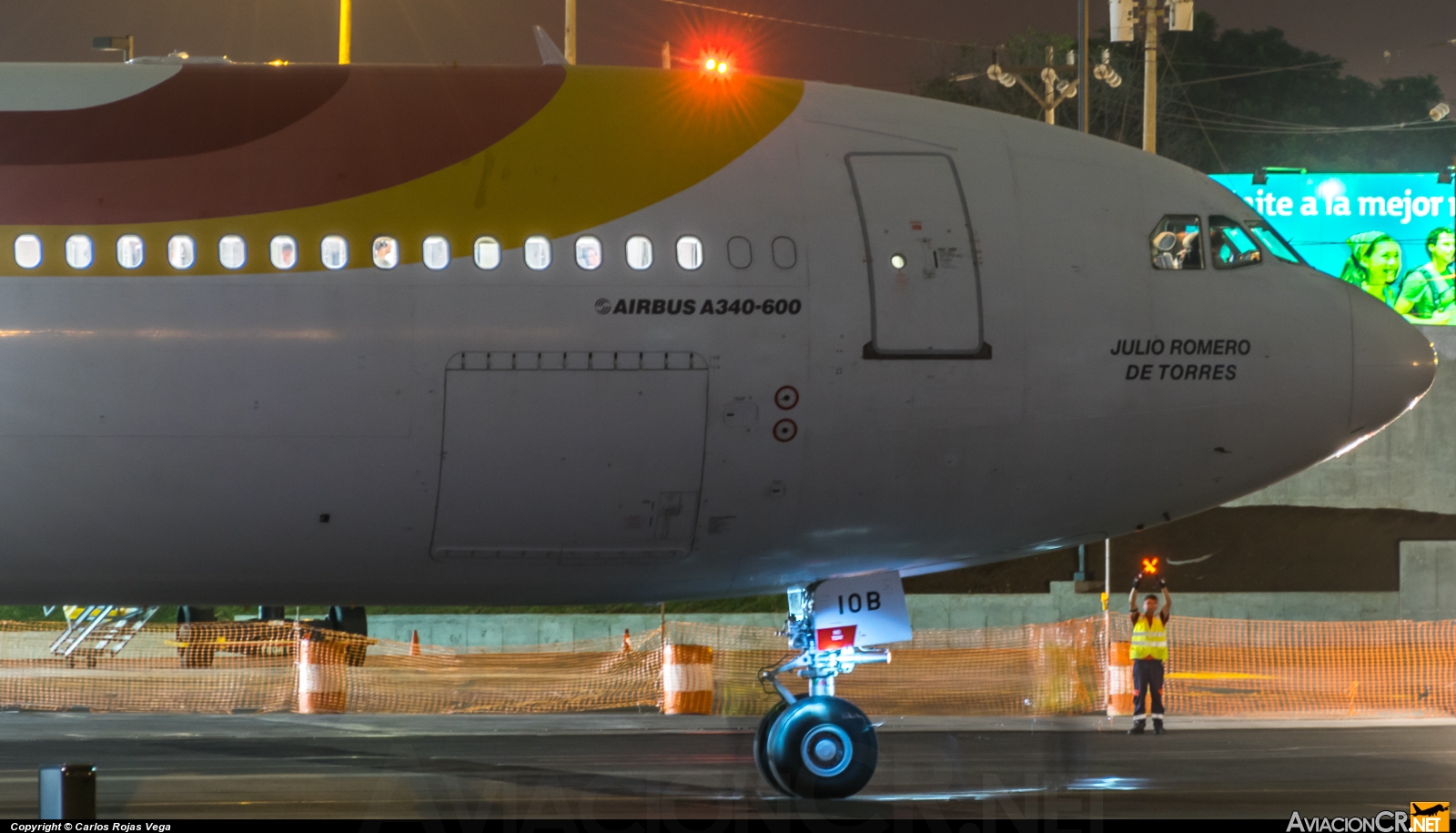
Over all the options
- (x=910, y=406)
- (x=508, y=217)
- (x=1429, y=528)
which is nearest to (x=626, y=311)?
(x=508, y=217)

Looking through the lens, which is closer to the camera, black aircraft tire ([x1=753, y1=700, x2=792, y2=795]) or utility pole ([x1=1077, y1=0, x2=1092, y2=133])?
black aircraft tire ([x1=753, y1=700, x2=792, y2=795])

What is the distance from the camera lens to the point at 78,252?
368 inches

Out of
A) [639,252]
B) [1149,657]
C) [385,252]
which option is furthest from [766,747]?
[1149,657]

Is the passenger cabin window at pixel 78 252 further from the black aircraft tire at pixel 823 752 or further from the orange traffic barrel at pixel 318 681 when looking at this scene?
the orange traffic barrel at pixel 318 681

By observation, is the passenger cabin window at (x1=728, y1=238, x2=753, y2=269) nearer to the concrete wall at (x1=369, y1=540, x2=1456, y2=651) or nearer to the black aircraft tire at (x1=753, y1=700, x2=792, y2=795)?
the black aircraft tire at (x1=753, y1=700, x2=792, y2=795)

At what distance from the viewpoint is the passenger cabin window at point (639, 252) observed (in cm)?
968

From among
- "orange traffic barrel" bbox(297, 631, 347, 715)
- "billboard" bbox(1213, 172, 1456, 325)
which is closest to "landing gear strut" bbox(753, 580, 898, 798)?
"orange traffic barrel" bbox(297, 631, 347, 715)

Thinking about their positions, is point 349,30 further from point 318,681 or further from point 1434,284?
point 1434,284

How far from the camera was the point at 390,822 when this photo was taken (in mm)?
10078

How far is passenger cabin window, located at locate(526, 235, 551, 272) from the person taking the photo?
959 cm

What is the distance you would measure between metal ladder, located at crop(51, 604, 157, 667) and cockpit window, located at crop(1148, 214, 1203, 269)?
18664 mm

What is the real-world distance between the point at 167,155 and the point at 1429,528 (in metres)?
27.9

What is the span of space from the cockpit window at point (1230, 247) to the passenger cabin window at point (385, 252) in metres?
5.31

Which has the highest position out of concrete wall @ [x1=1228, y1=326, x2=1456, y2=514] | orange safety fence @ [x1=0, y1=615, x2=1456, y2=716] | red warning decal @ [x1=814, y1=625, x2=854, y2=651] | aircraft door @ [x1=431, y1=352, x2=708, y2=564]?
concrete wall @ [x1=1228, y1=326, x2=1456, y2=514]
